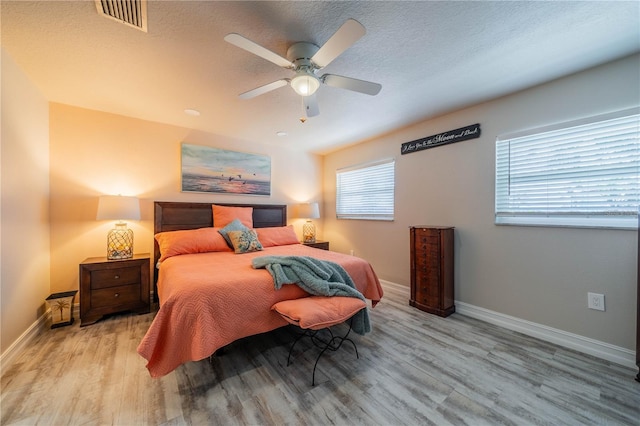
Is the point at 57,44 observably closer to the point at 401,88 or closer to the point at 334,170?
the point at 401,88

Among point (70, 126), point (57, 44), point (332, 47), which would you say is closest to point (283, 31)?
point (332, 47)

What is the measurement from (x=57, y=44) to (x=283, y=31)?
66.3 inches

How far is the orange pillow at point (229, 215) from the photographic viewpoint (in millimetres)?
3488

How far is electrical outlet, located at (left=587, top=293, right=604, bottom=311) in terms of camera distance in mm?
1970

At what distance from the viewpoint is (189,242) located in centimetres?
288

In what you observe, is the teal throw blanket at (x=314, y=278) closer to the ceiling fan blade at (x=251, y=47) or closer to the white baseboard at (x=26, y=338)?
the ceiling fan blade at (x=251, y=47)

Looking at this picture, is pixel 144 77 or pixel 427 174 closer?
pixel 144 77

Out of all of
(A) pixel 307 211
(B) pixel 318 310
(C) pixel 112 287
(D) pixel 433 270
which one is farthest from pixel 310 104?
(C) pixel 112 287

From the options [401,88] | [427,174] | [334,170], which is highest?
[401,88]

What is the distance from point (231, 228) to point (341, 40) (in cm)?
258

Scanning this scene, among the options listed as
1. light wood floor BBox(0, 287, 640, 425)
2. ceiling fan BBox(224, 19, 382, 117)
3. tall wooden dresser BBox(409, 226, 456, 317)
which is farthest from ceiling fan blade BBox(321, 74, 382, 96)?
light wood floor BBox(0, 287, 640, 425)

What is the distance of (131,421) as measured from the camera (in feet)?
4.37

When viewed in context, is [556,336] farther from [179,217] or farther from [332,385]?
[179,217]

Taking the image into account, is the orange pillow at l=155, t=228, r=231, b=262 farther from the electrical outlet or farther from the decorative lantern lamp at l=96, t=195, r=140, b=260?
the electrical outlet
